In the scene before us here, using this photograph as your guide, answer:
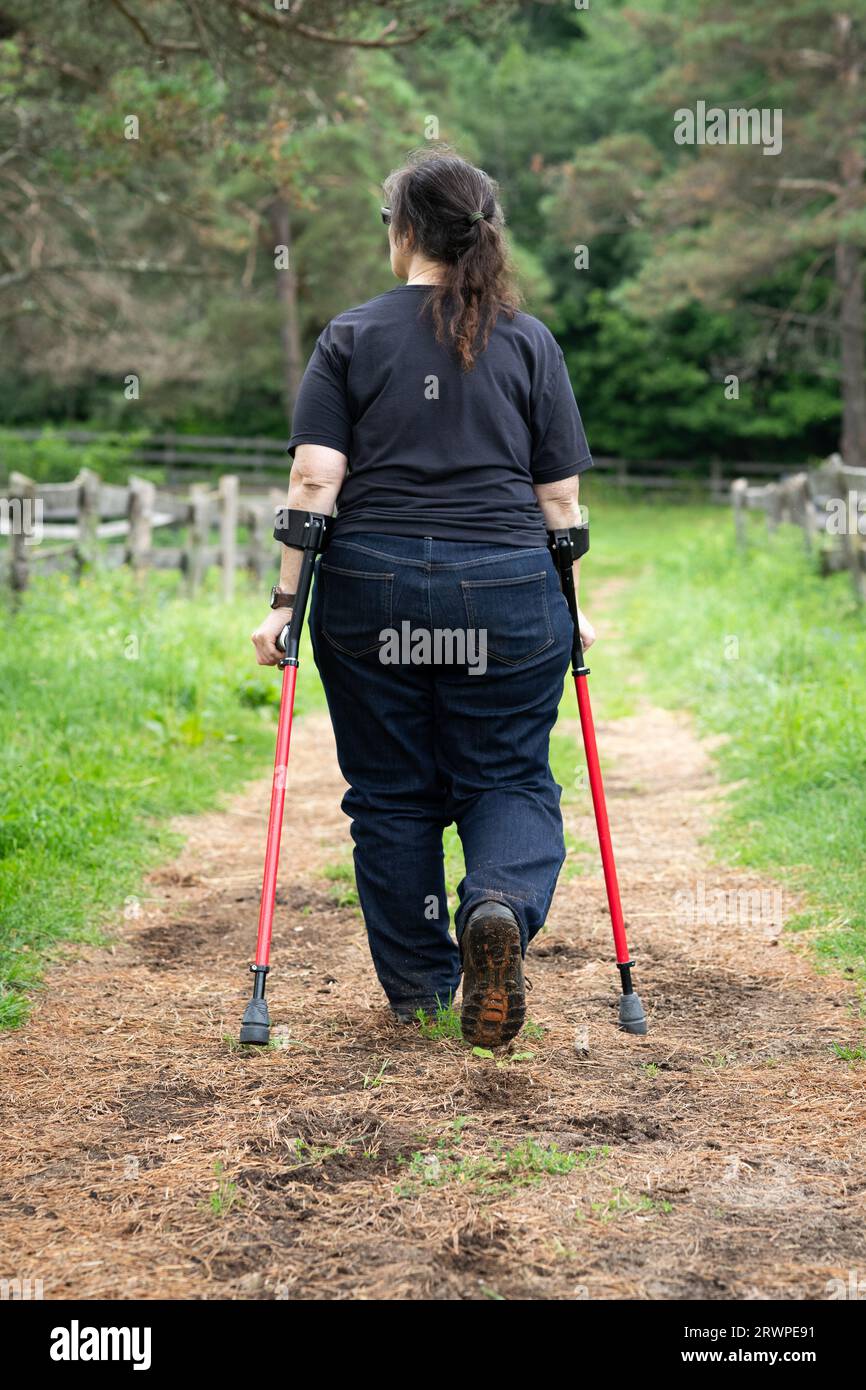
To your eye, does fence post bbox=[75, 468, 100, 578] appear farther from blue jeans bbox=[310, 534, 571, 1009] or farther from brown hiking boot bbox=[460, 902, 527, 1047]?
brown hiking boot bbox=[460, 902, 527, 1047]

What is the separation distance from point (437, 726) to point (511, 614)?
0.36 m

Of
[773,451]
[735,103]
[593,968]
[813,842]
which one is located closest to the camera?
[593,968]

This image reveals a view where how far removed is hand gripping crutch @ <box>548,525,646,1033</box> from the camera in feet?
12.0

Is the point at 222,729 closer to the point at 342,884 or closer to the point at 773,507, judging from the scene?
the point at 342,884

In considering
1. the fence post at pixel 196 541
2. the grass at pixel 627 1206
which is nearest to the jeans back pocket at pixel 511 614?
the grass at pixel 627 1206

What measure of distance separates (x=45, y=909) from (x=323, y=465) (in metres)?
1.99

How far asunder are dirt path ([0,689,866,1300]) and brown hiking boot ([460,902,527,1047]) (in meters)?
0.18

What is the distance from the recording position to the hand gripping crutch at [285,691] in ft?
11.4

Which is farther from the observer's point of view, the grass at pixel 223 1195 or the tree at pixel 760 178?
the tree at pixel 760 178

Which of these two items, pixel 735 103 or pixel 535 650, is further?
pixel 735 103

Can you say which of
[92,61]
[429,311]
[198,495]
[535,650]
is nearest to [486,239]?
[429,311]

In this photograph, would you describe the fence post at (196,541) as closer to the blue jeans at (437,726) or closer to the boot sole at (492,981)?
the blue jeans at (437,726)

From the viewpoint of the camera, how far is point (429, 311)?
3.53 meters

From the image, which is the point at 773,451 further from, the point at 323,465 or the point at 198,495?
the point at 323,465
